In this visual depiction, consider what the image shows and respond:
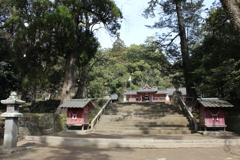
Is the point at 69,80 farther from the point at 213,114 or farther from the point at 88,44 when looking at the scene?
the point at 213,114

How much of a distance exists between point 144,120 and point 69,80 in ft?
18.4

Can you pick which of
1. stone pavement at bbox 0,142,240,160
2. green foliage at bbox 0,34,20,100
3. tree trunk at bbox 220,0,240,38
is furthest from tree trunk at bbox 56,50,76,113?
tree trunk at bbox 220,0,240,38

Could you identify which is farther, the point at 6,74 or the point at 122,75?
the point at 122,75

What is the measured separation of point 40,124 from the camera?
871cm

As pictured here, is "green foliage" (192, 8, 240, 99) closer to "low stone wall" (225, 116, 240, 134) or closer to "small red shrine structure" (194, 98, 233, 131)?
"small red shrine structure" (194, 98, 233, 131)

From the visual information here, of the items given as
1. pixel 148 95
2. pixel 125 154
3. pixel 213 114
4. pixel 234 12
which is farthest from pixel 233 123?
pixel 148 95

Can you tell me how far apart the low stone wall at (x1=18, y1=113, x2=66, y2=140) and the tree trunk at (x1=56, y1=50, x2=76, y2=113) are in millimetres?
1824

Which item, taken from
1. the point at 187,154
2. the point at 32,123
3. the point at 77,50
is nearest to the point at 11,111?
the point at 32,123

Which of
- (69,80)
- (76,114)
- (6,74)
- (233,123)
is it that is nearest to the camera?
(233,123)

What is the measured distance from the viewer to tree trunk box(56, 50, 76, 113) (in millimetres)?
11914

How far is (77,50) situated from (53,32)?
2.16 metres

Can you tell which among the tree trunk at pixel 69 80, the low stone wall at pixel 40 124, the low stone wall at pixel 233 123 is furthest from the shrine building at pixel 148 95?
the low stone wall at pixel 40 124

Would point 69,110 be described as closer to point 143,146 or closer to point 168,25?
point 143,146

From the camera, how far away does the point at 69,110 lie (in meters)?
9.78
